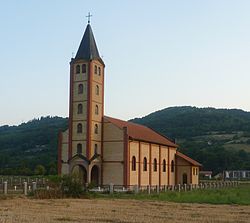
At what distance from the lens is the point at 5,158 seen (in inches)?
5143

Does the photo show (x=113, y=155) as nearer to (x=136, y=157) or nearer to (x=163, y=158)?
(x=136, y=157)

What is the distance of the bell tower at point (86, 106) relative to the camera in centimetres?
5778

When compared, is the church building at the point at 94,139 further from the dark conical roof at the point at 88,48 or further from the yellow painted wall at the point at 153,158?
the yellow painted wall at the point at 153,158

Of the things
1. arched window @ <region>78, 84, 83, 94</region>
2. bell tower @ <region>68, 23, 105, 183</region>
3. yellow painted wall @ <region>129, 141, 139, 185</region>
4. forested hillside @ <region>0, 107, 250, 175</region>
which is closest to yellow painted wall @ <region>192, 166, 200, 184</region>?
yellow painted wall @ <region>129, 141, 139, 185</region>

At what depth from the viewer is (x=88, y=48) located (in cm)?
6012

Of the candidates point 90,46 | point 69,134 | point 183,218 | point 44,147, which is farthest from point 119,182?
point 44,147

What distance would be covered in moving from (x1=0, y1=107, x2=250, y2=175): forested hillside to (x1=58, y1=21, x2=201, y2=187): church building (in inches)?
2121

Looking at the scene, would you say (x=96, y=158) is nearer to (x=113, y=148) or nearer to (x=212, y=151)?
(x=113, y=148)

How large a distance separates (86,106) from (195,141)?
92.1 metres

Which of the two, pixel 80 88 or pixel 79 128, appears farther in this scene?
pixel 80 88

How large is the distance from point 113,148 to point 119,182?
4.28 metres

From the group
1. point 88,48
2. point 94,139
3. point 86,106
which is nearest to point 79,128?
point 94,139

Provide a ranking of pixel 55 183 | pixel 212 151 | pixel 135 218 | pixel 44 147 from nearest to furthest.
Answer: pixel 135 218 < pixel 55 183 < pixel 212 151 < pixel 44 147

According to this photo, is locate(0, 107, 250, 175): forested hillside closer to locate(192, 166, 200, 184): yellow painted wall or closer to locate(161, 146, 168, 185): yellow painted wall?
locate(192, 166, 200, 184): yellow painted wall
